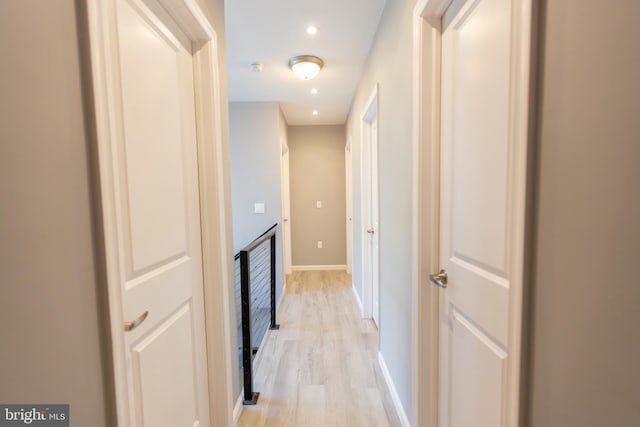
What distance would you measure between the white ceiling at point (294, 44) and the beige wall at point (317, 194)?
4.27ft

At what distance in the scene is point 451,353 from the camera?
4.04 ft

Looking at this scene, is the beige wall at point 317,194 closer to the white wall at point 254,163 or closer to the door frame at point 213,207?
the white wall at point 254,163

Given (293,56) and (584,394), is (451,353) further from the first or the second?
(293,56)

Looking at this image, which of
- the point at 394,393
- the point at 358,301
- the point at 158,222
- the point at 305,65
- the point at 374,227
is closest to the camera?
the point at 158,222

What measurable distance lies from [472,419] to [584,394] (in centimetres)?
59

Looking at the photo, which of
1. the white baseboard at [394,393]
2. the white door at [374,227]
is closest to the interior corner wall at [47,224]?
the white baseboard at [394,393]

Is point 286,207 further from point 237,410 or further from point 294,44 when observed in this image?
point 237,410

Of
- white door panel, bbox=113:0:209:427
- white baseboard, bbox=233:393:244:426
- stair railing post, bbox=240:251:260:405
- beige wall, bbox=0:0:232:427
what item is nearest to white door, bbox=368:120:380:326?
stair railing post, bbox=240:251:260:405

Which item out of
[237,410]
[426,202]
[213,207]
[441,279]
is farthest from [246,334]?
[426,202]

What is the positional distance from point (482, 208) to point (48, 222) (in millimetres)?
1147

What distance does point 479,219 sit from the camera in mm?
998

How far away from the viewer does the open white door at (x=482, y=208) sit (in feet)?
2.54

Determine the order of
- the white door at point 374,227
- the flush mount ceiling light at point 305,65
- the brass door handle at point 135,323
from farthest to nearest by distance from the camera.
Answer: the white door at point 374,227 < the flush mount ceiling light at point 305,65 < the brass door handle at point 135,323

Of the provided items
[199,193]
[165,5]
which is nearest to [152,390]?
[199,193]
